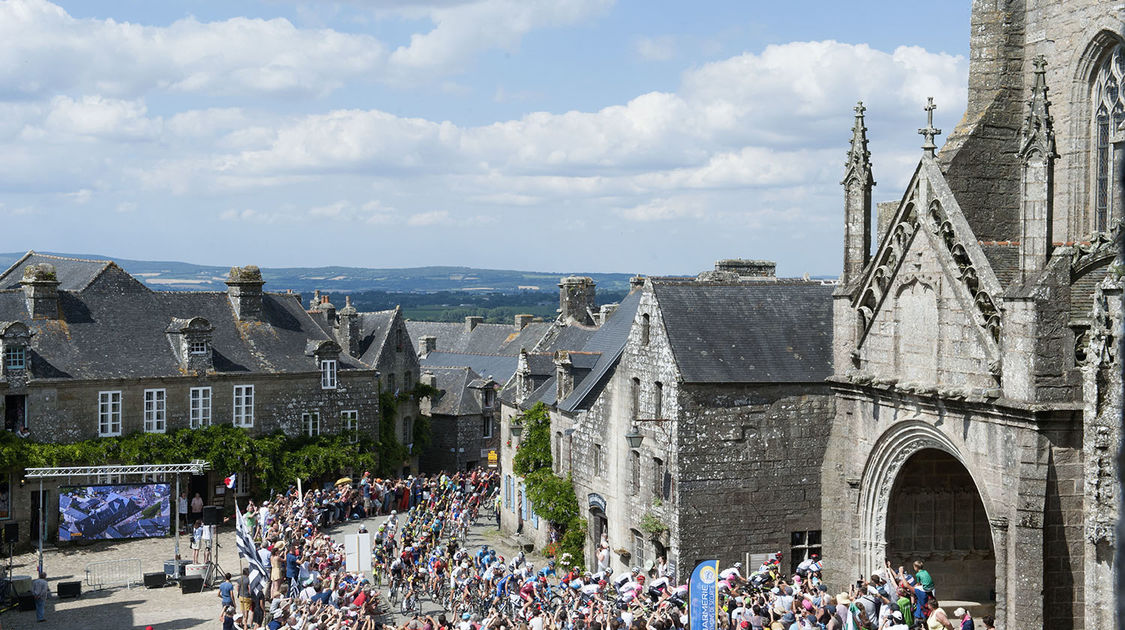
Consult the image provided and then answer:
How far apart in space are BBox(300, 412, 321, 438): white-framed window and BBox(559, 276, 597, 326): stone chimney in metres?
11.6

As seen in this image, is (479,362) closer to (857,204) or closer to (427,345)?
(427,345)

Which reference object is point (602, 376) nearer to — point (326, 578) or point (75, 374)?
point (326, 578)

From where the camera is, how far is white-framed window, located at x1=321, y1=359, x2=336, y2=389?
38531 millimetres

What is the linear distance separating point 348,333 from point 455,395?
7.91 metres

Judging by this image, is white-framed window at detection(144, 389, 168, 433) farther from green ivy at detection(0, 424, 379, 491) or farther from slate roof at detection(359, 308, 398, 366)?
slate roof at detection(359, 308, 398, 366)

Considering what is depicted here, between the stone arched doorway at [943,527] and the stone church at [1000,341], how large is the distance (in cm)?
3

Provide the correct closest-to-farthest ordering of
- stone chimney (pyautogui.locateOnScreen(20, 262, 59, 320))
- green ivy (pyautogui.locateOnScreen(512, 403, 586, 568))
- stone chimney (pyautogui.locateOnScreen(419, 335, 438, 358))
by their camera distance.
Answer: green ivy (pyautogui.locateOnScreen(512, 403, 586, 568))
stone chimney (pyautogui.locateOnScreen(20, 262, 59, 320))
stone chimney (pyautogui.locateOnScreen(419, 335, 438, 358))

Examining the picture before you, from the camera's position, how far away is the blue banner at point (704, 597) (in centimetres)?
1580

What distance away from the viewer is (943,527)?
2122cm

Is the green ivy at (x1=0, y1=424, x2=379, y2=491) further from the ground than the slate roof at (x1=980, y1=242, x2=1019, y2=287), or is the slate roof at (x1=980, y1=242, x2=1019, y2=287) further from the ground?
the slate roof at (x1=980, y1=242, x2=1019, y2=287)

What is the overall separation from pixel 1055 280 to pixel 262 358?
2639 cm

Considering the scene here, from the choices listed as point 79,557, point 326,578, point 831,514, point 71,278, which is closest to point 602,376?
point 831,514

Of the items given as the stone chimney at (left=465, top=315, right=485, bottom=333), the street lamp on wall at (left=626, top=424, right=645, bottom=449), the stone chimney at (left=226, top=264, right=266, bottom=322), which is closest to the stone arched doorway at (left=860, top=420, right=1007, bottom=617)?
the street lamp on wall at (left=626, top=424, right=645, bottom=449)

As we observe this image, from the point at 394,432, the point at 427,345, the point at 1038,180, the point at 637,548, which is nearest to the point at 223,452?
the point at 394,432
